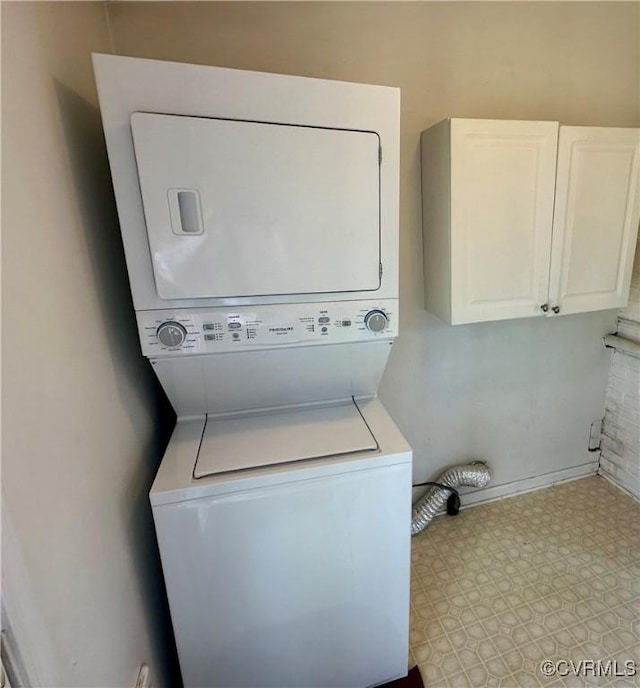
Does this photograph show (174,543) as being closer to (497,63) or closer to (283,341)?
(283,341)

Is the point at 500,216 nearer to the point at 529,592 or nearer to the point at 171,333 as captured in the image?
the point at 171,333

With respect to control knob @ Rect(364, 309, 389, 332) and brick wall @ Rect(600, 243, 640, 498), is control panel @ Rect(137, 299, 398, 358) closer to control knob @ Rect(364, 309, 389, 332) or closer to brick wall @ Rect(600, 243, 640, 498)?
control knob @ Rect(364, 309, 389, 332)

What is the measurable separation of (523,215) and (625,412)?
1.48 metres

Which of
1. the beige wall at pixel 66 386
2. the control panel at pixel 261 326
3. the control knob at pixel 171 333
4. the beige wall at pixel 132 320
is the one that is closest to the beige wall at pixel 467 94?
the beige wall at pixel 132 320

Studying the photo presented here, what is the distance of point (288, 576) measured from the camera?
1.06 metres

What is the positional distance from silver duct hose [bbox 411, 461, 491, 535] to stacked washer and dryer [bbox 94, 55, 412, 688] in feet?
2.40

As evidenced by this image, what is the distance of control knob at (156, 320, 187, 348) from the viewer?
1.03m

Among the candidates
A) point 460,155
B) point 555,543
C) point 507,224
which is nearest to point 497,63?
point 460,155

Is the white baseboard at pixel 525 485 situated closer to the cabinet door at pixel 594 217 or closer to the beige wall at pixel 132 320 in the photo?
the beige wall at pixel 132 320

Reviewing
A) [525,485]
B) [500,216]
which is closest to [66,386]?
[500,216]

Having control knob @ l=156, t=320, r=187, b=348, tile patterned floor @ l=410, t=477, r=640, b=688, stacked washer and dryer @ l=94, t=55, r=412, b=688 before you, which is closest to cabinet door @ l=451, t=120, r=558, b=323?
stacked washer and dryer @ l=94, t=55, r=412, b=688

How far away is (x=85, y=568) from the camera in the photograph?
0.77 meters

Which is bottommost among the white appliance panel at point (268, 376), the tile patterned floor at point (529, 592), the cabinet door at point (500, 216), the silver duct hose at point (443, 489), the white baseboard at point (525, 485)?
the tile patterned floor at point (529, 592)

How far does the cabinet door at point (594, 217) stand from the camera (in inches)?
59.2
